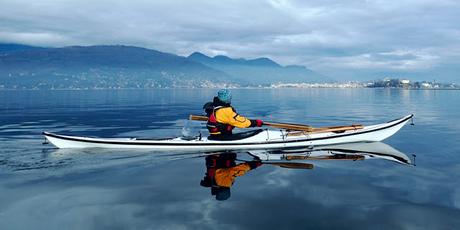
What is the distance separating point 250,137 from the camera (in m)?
17.1

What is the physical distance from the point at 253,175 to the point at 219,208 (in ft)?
11.3

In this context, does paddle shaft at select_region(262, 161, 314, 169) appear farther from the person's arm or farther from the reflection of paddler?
the person's arm

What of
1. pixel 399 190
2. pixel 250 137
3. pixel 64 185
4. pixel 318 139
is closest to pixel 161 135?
pixel 250 137

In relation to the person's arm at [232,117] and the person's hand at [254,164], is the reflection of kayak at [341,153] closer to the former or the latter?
the person's hand at [254,164]

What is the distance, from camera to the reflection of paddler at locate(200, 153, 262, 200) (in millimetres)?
10867

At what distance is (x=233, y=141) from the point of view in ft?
55.1

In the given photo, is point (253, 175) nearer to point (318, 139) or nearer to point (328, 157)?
point (328, 157)

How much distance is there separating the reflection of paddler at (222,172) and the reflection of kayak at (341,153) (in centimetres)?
147

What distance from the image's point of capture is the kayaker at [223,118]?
15.6m

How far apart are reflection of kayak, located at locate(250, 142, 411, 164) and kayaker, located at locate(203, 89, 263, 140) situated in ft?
4.93

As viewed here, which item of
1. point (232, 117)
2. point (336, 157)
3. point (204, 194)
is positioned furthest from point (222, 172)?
point (336, 157)

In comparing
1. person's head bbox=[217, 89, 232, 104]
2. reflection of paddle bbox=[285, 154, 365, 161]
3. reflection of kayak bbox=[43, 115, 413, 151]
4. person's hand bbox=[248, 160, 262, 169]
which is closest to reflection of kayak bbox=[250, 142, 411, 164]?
reflection of paddle bbox=[285, 154, 365, 161]

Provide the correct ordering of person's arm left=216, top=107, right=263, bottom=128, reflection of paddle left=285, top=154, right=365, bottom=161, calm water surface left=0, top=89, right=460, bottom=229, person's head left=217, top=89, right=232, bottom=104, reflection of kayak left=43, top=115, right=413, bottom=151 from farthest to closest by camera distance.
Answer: reflection of kayak left=43, top=115, right=413, bottom=151
person's arm left=216, top=107, right=263, bottom=128
reflection of paddle left=285, top=154, right=365, bottom=161
person's head left=217, top=89, right=232, bottom=104
calm water surface left=0, top=89, right=460, bottom=229

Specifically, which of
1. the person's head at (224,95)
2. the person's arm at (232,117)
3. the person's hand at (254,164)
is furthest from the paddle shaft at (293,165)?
the person's head at (224,95)
